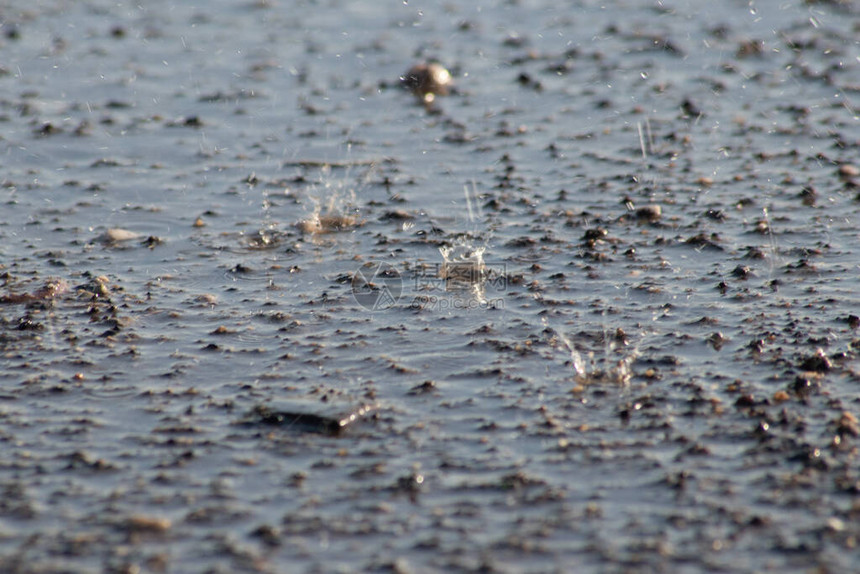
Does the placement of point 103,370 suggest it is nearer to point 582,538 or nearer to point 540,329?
point 540,329

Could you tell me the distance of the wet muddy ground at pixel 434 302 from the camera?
14.5ft

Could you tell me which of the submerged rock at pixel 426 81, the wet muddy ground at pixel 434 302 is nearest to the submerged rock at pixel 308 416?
the wet muddy ground at pixel 434 302

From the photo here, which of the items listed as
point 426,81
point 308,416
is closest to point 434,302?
point 308,416

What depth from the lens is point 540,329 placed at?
6.22 m

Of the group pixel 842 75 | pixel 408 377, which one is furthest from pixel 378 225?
pixel 842 75

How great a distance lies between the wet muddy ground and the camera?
4430 mm

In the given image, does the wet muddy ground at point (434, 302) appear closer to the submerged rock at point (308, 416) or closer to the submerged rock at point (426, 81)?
the submerged rock at point (308, 416)

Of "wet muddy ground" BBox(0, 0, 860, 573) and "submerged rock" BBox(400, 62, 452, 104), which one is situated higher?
"submerged rock" BBox(400, 62, 452, 104)

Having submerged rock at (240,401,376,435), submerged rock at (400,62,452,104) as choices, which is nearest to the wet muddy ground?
submerged rock at (240,401,376,435)

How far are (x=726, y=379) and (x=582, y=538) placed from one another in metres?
1.60

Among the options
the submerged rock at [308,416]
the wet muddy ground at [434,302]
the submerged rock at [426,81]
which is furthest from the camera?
the submerged rock at [426,81]

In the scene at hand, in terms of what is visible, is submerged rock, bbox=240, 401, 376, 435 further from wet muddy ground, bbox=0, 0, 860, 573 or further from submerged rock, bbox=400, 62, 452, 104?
submerged rock, bbox=400, 62, 452, 104

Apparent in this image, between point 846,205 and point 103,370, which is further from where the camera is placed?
point 846,205

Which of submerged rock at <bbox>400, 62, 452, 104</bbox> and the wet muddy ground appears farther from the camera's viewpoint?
submerged rock at <bbox>400, 62, 452, 104</bbox>
